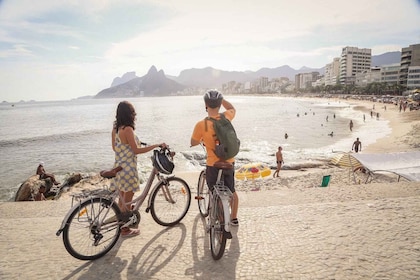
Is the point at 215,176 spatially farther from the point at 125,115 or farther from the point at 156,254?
the point at 125,115

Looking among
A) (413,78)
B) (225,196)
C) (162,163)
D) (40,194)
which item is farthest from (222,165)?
(413,78)

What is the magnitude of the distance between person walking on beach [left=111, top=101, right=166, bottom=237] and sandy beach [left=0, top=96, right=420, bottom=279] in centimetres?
85

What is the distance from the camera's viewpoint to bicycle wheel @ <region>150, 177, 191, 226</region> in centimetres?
439

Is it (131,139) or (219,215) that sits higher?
(131,139)

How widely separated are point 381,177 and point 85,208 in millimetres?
11969

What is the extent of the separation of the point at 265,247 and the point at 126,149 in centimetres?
255

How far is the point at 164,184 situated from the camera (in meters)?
4.39

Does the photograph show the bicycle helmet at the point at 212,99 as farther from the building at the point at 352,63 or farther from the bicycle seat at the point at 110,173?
the building at the point at 352,63

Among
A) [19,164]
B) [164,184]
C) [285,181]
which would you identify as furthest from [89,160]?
[164,184]

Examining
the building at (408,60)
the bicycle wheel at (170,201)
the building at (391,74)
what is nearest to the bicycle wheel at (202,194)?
the bicycle wheel at (170,201)

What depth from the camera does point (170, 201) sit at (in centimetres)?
466

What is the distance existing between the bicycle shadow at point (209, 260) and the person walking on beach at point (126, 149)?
1.24 m

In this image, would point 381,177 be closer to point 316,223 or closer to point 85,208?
point 316,223

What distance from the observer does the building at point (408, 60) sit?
108500 mm
